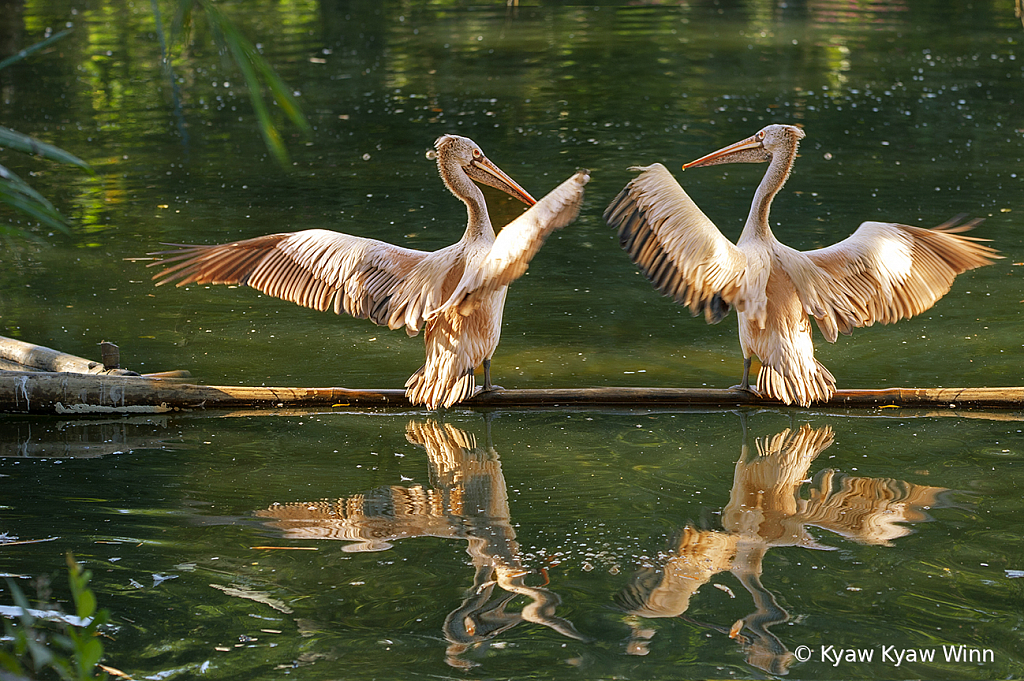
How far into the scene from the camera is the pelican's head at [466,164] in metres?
5.49

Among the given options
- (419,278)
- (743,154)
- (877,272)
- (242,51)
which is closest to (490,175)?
(419,278)

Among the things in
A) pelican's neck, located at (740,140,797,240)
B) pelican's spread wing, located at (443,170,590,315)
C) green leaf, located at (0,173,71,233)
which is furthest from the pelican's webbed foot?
green leaf, located at (0,173,71,233)

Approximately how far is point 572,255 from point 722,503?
151 inches

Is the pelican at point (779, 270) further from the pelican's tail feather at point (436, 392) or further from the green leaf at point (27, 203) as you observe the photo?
the green leaf at point (27, 203)

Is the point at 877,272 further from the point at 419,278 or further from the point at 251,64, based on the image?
the point at 251,64

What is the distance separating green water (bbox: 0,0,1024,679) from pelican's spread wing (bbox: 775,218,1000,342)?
50cm

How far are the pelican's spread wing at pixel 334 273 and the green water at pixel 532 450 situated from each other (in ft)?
1.91

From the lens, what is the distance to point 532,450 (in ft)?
Result: 17.0

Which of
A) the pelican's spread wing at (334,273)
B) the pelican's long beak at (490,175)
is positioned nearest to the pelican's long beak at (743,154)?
the pelican's long beak at (490,175)

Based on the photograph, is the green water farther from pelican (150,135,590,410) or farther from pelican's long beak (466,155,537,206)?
pelican's long beak (466,155,537,206)

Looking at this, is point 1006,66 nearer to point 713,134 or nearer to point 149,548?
point 713,134

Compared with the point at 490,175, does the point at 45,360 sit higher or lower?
lower

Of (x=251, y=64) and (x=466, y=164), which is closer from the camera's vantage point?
(x=251, y=64)
